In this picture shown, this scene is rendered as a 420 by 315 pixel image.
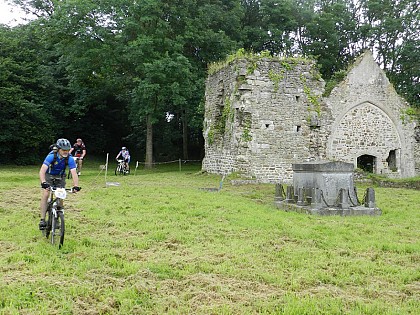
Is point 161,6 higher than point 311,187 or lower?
higher

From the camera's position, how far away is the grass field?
3965 millimetres

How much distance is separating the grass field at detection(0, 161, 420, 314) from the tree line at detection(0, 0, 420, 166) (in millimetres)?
12481

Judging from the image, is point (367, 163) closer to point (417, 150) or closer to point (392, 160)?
point (392, 160)

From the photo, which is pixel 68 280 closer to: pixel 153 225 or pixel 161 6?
pixel 153 225

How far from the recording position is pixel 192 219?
321 inches

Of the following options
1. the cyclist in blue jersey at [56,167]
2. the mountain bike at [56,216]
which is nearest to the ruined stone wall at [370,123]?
the cyclist in blue jersey at [56,167]

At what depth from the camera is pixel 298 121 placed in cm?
1767

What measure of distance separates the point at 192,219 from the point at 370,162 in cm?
1615

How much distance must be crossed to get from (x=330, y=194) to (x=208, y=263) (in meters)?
5.18

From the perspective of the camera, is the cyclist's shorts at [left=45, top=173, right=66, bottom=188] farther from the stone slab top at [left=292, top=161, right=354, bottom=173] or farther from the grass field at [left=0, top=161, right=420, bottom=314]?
the stone slab top at [left=292, top=161, right=354, bottom=173]

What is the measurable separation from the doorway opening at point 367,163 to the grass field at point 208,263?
1201 centimetres

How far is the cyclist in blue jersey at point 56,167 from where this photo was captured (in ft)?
20.6

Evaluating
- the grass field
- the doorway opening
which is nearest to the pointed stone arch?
the doorway opening

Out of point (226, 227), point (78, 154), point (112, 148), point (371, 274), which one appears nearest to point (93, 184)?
point (78, 154)
